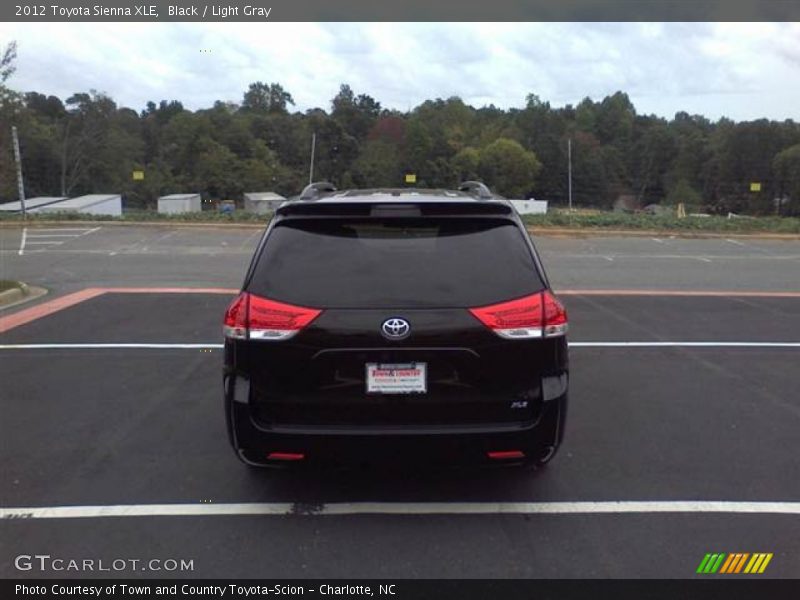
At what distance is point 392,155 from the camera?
48.8 meters

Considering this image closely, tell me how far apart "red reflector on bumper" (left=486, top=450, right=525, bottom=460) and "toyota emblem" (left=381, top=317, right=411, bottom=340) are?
0.74 metres

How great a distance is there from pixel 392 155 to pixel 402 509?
46.6 m

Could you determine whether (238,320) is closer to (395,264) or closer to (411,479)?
(395,264)

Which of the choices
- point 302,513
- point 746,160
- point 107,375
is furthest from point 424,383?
point 746,160

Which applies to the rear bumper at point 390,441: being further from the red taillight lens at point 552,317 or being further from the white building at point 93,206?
the white building at point 93,206

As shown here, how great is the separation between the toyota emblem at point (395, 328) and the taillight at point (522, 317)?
34cm

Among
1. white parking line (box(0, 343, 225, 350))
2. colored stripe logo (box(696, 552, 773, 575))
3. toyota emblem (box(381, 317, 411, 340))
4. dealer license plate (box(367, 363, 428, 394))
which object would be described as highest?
toyota emblem (box(381, 317, 411, 340))

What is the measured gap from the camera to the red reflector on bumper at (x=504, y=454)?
3.35 metres

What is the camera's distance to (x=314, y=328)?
3.28 meters

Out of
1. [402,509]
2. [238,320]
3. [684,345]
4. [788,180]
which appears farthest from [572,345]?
[788,180]

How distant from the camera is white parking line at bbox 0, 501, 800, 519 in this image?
11.8 ft

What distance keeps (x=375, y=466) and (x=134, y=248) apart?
18.7 m

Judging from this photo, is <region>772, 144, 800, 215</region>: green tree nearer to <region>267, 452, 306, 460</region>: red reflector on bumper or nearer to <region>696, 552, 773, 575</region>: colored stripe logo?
<region>696, 552, 773, 575</region>: colored stripe logo
